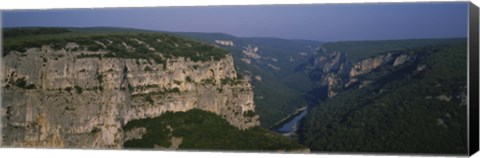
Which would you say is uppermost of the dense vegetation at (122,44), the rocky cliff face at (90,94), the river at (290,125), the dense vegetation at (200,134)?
the dense vegetation at (122,44)

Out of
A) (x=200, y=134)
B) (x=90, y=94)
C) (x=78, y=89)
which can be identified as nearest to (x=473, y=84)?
(x=200, y=134)

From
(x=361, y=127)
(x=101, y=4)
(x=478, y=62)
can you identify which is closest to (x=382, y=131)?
(x=361, y=127)

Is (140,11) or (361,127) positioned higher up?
(140,11)

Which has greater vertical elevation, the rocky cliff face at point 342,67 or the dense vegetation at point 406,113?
the rocky cliff face at point 342,67

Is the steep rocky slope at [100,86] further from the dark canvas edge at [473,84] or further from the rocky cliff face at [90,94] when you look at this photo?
the dark canvas edge at [473,84]

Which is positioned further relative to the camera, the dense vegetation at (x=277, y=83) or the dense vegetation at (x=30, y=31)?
the dense vegetation at (x=277, y=83)

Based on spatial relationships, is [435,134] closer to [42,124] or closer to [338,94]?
[42,124]

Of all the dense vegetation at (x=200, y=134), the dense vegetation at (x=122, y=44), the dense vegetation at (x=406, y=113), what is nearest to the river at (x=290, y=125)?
the dense vegetation at (x=406, y=113)
